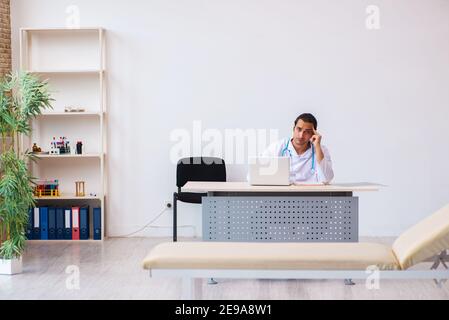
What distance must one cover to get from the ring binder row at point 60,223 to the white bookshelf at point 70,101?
0.74 ft

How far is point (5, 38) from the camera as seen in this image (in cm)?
705

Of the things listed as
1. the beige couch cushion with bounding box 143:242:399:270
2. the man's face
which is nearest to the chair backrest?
the man's face

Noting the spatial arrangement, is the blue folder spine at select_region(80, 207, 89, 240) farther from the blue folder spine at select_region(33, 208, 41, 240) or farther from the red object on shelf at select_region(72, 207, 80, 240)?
the blue folder spine at select_region(33, 208, 41, 240)

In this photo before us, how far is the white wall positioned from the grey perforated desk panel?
2.15 meters

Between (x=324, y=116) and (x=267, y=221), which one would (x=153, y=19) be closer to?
(x=324, y=116)

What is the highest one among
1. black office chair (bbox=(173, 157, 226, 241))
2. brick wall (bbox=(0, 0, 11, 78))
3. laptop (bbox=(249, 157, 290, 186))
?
brick wall (bbox=(0, 0, 11, 78))

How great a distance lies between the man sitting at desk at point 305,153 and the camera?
17.4 feet

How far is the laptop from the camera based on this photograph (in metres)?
5.00

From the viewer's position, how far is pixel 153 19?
279 inches

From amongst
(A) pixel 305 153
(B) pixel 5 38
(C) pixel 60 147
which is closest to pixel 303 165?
(A) pixel 305 153

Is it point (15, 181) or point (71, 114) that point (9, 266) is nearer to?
point (15, 181)

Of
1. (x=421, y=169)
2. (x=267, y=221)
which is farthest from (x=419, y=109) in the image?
(x=267, y=221)

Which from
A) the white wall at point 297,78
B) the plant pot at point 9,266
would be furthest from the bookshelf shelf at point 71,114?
the plant pot at point 9,266
